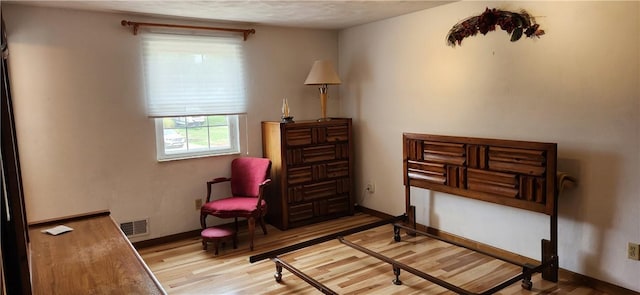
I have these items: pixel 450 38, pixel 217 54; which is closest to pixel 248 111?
pixel 217 54

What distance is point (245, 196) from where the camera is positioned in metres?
4.30

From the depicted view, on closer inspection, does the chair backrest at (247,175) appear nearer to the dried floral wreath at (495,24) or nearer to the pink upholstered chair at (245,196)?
the pink upholstered chair at (245,196)

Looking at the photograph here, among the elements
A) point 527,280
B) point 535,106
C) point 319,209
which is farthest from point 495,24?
point 319,209

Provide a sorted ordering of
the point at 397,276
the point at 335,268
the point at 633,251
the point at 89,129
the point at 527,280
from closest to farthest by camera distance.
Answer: the point at 633,251
the point at 527,280
the point at 397,276
the point at 335,268
the point at 89,129

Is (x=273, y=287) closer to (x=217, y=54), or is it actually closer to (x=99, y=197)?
(x=99, y=197)

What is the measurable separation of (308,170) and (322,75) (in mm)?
1001

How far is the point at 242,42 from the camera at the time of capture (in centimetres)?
440

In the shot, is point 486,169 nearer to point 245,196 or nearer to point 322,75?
point 322,75

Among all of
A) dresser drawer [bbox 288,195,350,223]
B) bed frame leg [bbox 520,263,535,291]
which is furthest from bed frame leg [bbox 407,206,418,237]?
bed frame leg [bbox 520,263,535,291]

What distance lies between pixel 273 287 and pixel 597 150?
7.88ft

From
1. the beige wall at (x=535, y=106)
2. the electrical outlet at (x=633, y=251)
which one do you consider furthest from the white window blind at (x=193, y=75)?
the electrical outlet at (x=633, y=251)

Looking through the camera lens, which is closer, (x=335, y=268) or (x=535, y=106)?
(x=535, y=106)

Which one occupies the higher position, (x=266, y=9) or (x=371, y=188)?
(x=266, y=9)

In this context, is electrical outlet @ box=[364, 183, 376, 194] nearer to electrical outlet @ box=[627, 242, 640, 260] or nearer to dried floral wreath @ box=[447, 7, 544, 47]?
dried floral wreath @ box=[447, 7, 544, 47]
